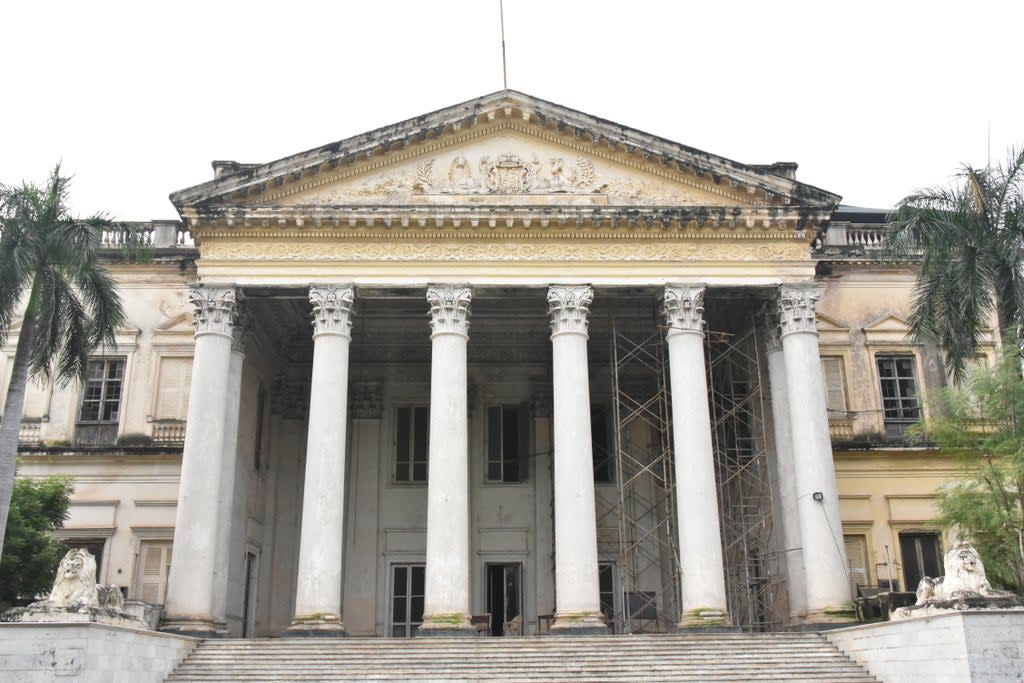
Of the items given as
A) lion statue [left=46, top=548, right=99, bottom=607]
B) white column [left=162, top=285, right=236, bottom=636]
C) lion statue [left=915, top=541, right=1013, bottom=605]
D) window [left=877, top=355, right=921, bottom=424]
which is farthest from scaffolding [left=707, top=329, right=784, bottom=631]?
lion statue [left=46, top=548, right=99, bottom=607]

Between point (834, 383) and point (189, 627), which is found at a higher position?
point (834, 383)

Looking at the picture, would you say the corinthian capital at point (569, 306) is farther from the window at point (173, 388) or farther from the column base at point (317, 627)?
the window at point (173, 388)

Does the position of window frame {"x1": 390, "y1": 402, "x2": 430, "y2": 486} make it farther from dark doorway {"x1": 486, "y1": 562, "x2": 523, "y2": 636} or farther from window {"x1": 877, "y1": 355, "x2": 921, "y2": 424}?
window {"x1": 877, "y1": 355, "x2": 921, "y2": 424}

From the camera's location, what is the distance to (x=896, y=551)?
26.6m

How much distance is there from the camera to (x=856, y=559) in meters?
→ 26.5

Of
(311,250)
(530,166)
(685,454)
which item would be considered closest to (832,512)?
(685,454)

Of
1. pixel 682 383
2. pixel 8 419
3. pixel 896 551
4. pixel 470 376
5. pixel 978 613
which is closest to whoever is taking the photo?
pixel 978 613

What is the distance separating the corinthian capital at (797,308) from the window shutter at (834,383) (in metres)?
5.39

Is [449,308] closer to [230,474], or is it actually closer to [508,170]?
[508,170]

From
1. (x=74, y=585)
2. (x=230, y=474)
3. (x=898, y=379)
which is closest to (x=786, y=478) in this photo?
(x=898, y=379)

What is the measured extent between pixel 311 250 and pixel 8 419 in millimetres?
7207

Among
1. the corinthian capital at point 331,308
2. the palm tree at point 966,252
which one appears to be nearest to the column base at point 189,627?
the corinthian capital at point 331,308

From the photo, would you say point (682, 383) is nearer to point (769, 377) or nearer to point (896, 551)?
point (769, 377)

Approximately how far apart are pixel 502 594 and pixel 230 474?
345 inches
